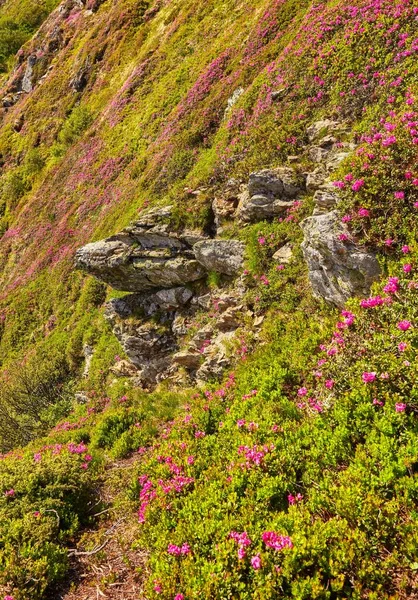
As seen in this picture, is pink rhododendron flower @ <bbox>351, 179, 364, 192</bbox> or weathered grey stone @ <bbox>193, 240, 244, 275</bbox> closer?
pink rhododendron flower @ <bbox>351, 179, 364, 192</bbox>

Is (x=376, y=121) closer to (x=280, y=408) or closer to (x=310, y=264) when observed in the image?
(x=310, y=264)

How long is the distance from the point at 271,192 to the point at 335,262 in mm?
6278

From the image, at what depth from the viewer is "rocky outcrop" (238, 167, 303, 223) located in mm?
14062

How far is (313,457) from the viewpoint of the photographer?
6184mm

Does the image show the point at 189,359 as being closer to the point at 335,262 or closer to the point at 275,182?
the point at 335,262

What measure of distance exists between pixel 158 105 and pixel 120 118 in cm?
851

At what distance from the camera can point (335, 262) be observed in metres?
9.25

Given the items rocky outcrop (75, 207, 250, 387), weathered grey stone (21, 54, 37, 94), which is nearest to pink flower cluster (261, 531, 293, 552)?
rocky outcrop (75, 207, 250, 387)

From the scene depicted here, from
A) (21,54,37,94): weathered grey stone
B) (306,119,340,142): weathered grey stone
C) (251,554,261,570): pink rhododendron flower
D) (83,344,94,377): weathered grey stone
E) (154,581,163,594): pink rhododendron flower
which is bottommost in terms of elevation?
(83,344,94,377): weathered grey stone

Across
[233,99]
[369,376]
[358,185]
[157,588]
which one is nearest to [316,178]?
[358,185]

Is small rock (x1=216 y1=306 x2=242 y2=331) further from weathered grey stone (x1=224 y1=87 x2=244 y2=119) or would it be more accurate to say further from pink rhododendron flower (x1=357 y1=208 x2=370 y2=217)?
weathered grey stone (x1=224 y1=87 x2=244 y2=119)

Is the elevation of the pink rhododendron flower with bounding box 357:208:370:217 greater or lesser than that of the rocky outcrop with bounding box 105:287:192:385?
greater

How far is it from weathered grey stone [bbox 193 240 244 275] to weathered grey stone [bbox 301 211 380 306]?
4.66 m

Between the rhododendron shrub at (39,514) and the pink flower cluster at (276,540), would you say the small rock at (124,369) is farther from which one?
the pink flower cluster at (276,540)
